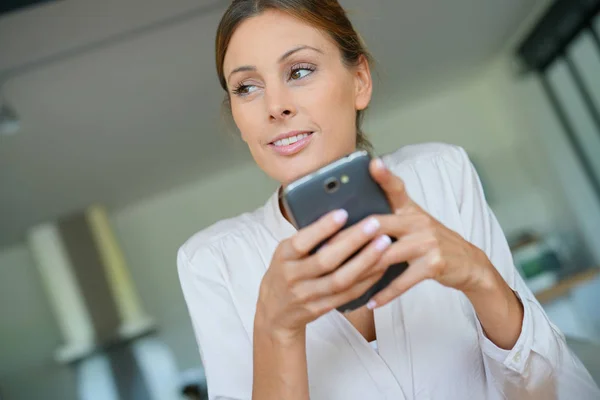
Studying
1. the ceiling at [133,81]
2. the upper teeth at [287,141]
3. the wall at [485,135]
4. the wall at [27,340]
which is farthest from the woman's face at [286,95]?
the wall at [27,340]

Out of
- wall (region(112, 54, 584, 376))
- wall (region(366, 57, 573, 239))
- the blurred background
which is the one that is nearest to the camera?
the blurred background

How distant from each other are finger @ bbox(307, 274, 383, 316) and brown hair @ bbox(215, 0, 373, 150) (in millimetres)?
359

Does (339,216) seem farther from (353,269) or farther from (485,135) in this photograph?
(485,135)

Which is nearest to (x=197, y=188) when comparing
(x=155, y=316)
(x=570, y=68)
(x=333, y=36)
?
(x=155, y=316)

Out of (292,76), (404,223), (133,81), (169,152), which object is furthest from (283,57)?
(169,152)

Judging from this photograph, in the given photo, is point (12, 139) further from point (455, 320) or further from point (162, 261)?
point (455, 320)

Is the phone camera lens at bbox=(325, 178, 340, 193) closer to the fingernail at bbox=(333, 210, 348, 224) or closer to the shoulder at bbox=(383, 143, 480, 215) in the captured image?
the fingernail at bbox=(333, 210, 348, 224)

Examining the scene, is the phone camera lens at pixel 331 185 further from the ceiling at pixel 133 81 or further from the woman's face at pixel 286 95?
the ceiling at pixel 133 81

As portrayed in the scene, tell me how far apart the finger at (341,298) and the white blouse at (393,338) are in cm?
20

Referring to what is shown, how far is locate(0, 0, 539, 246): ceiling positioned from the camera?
2205mm

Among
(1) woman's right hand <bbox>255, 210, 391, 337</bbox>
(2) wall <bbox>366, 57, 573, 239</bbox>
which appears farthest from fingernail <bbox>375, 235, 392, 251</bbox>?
(2) wall <bbox>366, 57, 573, 239</bbox>

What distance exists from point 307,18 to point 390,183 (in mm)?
308

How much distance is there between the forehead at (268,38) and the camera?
0.68 metres

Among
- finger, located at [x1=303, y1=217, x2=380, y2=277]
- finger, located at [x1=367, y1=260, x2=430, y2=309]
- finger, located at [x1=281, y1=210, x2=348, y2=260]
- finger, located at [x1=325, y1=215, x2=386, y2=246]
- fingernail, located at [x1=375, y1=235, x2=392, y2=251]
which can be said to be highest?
finger, located at [x1=281, y1=210, x2=348, y2=260]
